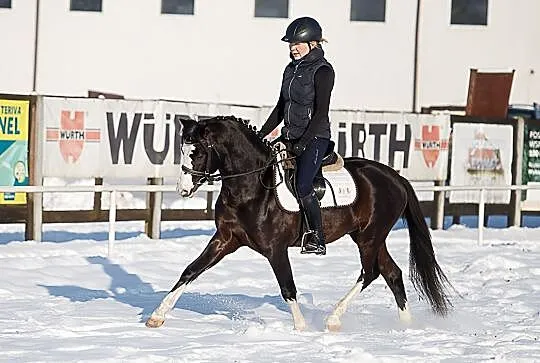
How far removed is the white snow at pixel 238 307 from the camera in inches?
355

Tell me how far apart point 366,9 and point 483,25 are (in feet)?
9.29

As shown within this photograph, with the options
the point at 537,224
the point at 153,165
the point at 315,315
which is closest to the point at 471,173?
the point at 537,224

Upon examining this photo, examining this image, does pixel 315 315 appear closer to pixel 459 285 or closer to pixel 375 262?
pixel 375 262

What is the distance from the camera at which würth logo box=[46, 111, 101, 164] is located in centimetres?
1563

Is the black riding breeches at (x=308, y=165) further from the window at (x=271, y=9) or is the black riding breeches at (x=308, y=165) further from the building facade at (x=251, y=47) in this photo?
the window at (x=271, y=9)

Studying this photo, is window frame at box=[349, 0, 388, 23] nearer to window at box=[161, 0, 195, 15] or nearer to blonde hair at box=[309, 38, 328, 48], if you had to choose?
window at box=[161, 0, 195, 15]

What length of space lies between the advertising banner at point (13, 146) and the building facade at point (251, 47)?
1160cm

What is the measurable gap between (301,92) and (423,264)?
2118 millimetres

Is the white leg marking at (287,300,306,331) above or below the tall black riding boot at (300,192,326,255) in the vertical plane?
below

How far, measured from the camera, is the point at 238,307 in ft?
37.4

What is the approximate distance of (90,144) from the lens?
15.9m

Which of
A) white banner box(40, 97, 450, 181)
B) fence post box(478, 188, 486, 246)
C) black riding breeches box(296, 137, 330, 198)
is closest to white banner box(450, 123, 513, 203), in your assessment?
white banner box(40, 97, 450, 181)

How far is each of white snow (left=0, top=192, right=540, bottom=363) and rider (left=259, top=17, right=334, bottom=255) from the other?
1.00m

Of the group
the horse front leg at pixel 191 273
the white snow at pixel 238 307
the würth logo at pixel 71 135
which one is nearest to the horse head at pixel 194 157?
the horse front leg at pixel 191 273
